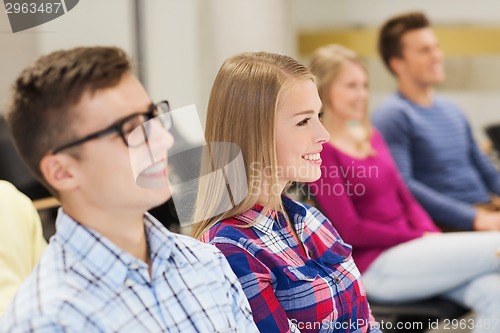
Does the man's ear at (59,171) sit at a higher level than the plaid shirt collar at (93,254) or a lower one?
higher

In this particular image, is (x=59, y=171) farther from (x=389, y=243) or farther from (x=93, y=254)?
(x=389, y=243)

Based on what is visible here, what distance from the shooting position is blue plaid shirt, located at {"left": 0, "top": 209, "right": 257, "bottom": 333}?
2.69ft

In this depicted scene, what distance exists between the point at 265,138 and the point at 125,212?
0.29 metres

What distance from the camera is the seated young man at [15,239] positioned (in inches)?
50.3

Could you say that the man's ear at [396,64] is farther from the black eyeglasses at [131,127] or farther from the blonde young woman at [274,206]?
the black eyeglasses at [131,127]

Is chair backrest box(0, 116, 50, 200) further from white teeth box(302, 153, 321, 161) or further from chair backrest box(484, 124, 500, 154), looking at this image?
chair backrest box(484, 124, 500, 154)

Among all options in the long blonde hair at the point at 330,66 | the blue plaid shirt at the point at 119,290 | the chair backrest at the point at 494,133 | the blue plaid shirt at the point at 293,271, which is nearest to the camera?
the blue plaid shirt at the point at 119,290

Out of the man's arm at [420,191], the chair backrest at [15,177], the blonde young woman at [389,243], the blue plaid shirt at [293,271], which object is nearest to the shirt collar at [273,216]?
the blue plaid shirt at [293,271]

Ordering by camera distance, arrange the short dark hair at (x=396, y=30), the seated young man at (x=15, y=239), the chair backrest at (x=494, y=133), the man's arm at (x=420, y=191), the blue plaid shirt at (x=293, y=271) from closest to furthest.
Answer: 1. the blue plaid shirt at (x=293, y=271)
2. the seated young man at (x=15, y=239)
3. the man's arm at (x=420, y=191)
4. the short dark hair at (x=396, y=30)
5. the chair backrest at (x=494, y=133)

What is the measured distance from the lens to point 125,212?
891mm

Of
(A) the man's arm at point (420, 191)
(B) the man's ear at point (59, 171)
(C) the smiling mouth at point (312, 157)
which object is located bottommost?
(A) the man's arm at point (420, 191)

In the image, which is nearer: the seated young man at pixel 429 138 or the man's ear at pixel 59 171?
the man's ear at pixel 59 171

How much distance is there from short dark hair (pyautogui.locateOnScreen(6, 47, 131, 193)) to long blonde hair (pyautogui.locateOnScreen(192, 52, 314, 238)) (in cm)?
27

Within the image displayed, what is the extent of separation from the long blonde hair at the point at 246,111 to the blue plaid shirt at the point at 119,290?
143mm
